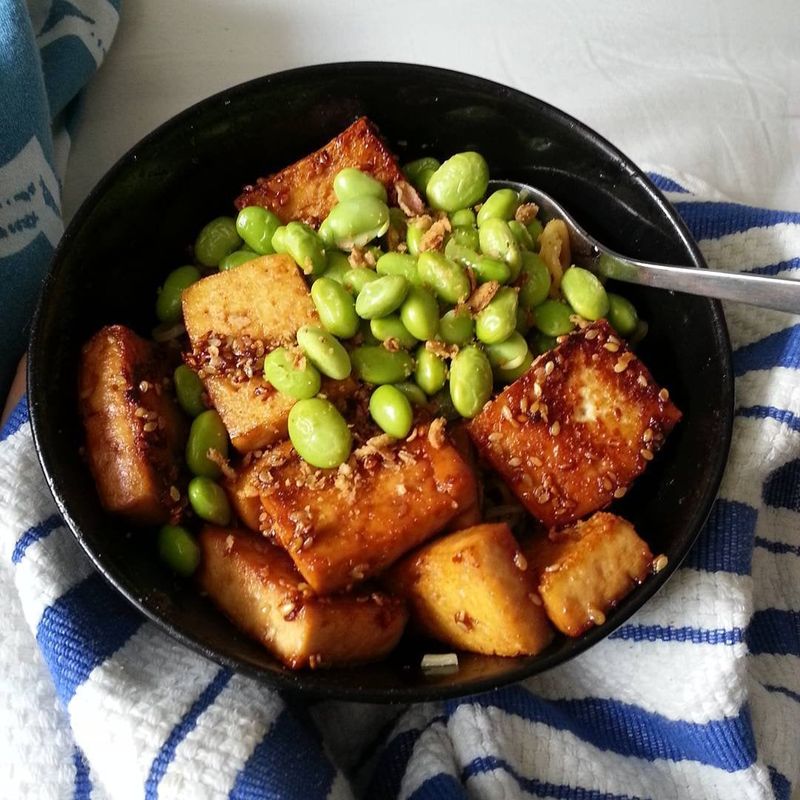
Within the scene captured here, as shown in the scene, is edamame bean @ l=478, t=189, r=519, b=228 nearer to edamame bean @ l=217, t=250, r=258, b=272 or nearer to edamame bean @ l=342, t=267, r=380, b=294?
edamame bean @ l=342, t=267, r=380, b=294

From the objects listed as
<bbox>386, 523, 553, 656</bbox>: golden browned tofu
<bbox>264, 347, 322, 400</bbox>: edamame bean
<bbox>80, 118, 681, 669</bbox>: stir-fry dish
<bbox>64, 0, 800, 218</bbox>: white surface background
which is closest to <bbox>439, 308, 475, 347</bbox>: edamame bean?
<bbox>80, 118, 681, 669</bbox>: stir-fry dish

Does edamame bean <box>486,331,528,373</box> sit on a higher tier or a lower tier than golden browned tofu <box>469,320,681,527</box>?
higher

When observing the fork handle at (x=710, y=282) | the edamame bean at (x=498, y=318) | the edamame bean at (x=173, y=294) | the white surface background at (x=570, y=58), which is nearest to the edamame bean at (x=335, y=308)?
the edamame bean at (x=498, y=318)

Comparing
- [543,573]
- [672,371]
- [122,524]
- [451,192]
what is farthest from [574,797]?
[451,192]

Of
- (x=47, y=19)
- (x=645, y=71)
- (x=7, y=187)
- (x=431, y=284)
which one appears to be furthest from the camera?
(x=645, y=71)

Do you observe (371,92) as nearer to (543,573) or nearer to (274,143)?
(274,143)

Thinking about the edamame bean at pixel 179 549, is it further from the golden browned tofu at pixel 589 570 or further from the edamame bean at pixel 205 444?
the golden browned tofu at pixel 589 570
